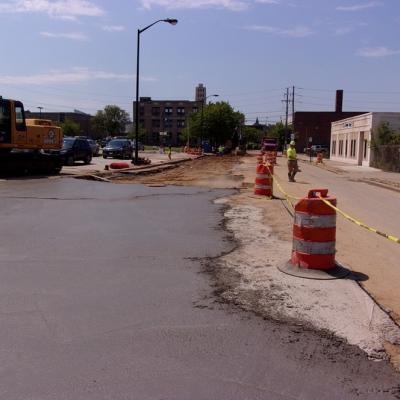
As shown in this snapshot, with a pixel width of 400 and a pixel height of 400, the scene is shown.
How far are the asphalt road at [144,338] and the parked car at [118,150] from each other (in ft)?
126

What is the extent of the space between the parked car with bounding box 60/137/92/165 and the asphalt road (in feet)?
78.0

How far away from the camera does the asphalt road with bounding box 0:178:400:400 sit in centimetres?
414

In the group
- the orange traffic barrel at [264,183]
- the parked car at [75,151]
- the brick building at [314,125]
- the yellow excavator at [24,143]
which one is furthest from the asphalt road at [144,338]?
the brick building at [314,125]

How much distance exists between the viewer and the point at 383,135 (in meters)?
46.1

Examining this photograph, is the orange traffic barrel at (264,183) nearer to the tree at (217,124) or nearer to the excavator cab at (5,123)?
the excavator cab at (5,123)

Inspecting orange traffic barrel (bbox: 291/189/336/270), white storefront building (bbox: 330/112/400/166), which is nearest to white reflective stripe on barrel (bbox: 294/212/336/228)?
orange traffic barrel (bbox: 291/189/336/270)

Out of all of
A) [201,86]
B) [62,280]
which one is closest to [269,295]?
[62,280]

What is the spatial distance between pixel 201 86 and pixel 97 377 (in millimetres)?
197152

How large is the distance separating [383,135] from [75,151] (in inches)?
1012

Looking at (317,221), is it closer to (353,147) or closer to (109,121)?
(353,147)

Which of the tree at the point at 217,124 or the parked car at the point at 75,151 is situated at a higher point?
the tree at the point at 217,124

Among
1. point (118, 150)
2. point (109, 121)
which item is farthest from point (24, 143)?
point (109, 121)

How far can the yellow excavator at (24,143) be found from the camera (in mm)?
22453

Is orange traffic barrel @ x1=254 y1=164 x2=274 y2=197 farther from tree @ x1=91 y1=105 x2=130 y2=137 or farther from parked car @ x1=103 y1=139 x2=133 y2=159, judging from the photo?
tree @ x1=91 y1=105 x2=130 y2=137
